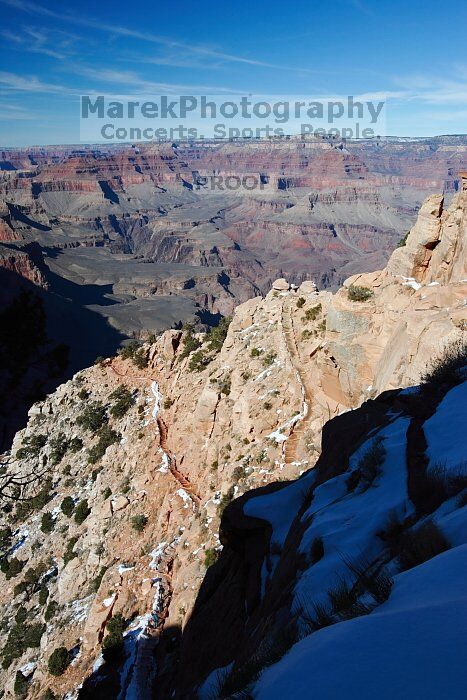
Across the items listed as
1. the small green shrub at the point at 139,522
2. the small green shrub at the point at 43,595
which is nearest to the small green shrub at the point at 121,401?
Result: the small green shrub at the point at 139,522

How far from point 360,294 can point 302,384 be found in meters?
4.91

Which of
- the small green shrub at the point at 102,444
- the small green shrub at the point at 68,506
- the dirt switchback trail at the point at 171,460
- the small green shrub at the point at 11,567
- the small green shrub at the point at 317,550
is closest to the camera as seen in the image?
the small green shrub at the point at 317,550

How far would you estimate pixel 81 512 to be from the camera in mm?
25359

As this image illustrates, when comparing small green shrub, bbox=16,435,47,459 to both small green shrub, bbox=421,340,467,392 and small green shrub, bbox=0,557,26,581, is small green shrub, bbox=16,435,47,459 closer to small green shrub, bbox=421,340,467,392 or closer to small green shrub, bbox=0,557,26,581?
small green shrub, bbox=0,557,26,581

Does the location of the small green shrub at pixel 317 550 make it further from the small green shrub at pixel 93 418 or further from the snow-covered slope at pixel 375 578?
the small green shrub at pixel 93 418

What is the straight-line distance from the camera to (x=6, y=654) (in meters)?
20.5

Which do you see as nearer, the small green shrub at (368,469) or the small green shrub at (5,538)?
the small green shrub at (368,469)

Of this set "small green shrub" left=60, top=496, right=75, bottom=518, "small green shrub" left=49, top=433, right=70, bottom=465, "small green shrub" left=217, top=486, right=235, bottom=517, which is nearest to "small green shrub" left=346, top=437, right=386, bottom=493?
"small green shrub" left=217, top=486, right=235, bottom=517

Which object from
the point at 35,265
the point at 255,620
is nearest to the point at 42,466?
the point at 255,620

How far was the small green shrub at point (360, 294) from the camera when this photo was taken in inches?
787

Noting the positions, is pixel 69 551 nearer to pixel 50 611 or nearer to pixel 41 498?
pixel 50 611

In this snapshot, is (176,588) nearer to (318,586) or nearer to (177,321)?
(318,586)

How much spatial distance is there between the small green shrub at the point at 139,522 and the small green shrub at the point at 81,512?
4558 millimetres

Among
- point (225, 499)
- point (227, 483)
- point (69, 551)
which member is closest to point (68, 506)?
point (69, 551)
